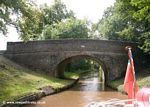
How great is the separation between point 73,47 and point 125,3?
6415 millimetres

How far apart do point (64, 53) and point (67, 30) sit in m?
15.1

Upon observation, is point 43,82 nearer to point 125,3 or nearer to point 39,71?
point 39,71

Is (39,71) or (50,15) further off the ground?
(50,15)

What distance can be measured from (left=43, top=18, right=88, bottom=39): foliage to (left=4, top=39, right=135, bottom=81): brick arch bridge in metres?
13.3

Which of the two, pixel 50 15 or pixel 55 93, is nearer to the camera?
pixel 55 93

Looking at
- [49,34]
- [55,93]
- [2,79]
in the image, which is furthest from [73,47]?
[49,34]

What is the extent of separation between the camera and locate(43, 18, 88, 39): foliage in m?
46.2

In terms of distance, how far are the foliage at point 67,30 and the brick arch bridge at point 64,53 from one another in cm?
1328

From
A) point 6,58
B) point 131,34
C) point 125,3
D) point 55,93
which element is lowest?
point 55,93

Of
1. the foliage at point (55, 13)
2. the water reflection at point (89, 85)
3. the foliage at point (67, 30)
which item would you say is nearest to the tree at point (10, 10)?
the water reflection at point (89, 85)

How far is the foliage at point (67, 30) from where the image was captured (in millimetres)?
46250

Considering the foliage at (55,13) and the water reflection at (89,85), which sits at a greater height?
the foliage at (55,13)

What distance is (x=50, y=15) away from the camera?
55.5 m

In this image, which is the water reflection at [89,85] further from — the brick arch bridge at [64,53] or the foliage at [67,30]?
the foliage at [67,30]
